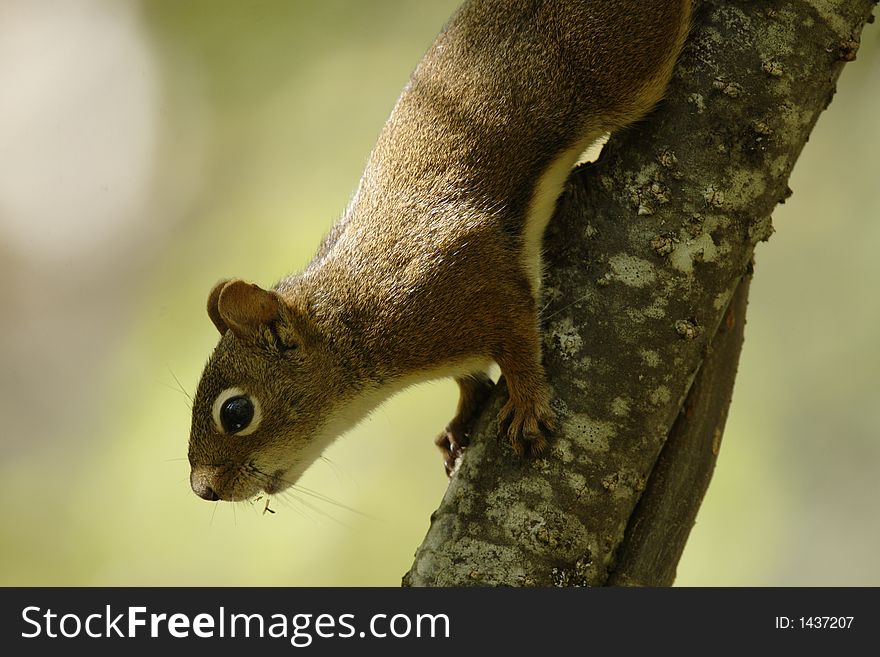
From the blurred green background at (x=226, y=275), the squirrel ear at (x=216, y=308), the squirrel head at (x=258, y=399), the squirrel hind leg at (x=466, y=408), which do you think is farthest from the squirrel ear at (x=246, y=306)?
the blurred green background at (x=226, y=275)

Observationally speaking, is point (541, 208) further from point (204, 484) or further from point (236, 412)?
point (204, 484)

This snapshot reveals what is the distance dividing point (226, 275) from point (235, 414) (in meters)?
2.03

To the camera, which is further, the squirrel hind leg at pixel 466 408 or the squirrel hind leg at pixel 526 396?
the squirrel hind leg at pixel 466 408

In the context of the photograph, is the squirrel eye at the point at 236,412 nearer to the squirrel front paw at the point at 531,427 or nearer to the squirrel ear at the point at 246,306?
the squirrel ear at the point at 246,306

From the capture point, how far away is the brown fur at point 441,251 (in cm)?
267

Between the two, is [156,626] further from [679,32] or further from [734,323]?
[679,32]

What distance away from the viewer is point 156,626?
2.33 metres

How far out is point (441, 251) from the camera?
2662 mm

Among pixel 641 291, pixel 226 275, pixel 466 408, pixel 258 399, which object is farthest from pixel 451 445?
pixel 226 275

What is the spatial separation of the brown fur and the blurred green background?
1.45 m

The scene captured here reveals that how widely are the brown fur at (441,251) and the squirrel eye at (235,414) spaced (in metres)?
0.04

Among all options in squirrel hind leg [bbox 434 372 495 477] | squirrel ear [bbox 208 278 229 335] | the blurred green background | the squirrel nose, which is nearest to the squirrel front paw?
squirrel hind leg [bbox 434 372 495 477]

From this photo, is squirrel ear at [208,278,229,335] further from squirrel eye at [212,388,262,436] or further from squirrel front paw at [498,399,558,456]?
squirrel front paw at [498,399,558,456]

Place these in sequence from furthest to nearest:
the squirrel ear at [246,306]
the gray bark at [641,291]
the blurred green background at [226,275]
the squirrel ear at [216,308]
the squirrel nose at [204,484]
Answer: the blurred green background at [226,275] → the squirrel ear at [216,308] → the squirrel nose at [204,484] → the squirrel ear at [246,306] → the gray bark at [641,291]
